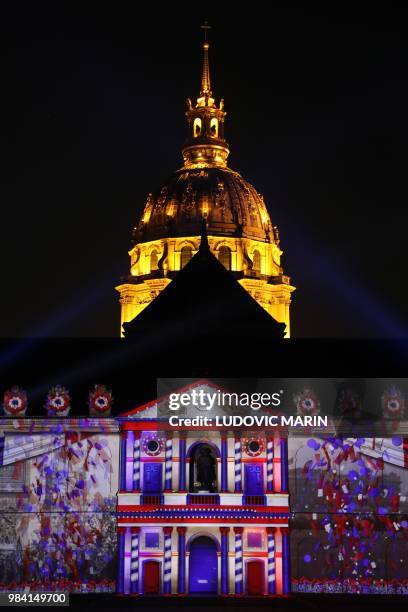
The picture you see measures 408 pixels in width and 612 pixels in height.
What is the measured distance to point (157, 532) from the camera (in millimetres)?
70062

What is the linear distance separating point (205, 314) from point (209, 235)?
4577cm

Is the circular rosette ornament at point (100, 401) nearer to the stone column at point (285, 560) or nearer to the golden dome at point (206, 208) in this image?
the stone column at point (285, 560)

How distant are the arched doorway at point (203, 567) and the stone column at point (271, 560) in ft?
9.63

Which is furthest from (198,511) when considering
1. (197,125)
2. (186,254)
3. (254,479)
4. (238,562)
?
(197,125)

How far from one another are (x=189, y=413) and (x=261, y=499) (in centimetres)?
627

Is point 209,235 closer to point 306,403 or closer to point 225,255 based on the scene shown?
point 225,255

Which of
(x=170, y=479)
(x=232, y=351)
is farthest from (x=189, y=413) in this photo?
(x=232, y=351)

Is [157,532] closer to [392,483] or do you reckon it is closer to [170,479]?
[170,479]

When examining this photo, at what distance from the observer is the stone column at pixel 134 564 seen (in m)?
69.2

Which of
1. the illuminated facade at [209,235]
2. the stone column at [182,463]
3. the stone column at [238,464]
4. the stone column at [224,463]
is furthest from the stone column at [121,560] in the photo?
the illuminated facade at [209,235]

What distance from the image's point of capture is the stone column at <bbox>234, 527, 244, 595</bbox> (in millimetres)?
68938

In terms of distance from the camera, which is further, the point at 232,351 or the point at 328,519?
the point at 232,351

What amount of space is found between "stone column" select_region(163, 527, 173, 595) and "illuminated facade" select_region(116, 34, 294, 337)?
55.3 meters

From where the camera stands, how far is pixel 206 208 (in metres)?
130
